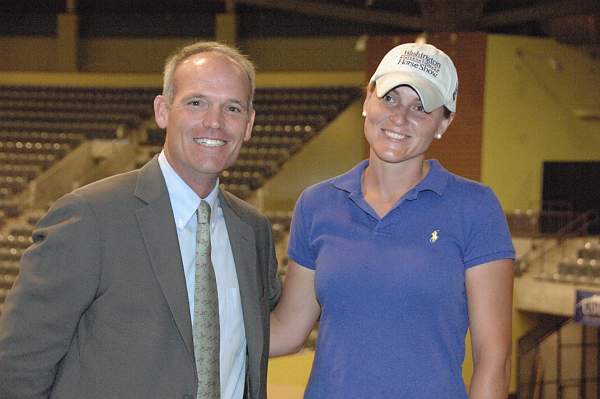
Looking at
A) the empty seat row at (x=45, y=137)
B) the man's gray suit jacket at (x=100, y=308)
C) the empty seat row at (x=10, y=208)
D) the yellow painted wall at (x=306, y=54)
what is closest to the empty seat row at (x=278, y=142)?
the yellow painted wall at (x=306, y=54)

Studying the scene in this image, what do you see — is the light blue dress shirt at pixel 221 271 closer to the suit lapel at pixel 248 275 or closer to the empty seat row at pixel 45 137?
the suit lapel at pixel 248 275

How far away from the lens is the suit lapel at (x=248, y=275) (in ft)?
6.93

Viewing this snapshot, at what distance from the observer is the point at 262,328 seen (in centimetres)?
215

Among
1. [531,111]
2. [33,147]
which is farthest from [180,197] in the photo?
[33,147]

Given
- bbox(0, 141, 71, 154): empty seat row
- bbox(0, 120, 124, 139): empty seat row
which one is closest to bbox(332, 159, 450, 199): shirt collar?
bbox(0, 141, 71, 154): empty seat row

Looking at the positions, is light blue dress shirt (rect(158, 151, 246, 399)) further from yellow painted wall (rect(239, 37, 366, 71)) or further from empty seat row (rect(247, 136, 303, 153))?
yellow painted wall (rect(239, 37, 366, 71))

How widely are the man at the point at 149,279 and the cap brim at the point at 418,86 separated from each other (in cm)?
31

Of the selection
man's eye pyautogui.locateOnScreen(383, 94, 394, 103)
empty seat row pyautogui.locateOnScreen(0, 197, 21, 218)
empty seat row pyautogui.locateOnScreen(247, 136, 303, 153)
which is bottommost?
empty seat row pyautogui.locateOnScreen(0, 197, 21, 218)

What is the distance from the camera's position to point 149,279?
1.92 metres

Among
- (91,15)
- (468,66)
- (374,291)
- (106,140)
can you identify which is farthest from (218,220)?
(91,15)

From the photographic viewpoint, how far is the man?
72.9 inches

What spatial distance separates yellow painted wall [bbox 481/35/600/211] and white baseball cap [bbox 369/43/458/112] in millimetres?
9897

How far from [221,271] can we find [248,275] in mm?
82

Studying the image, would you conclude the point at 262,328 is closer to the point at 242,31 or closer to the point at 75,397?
the point at 75,397
